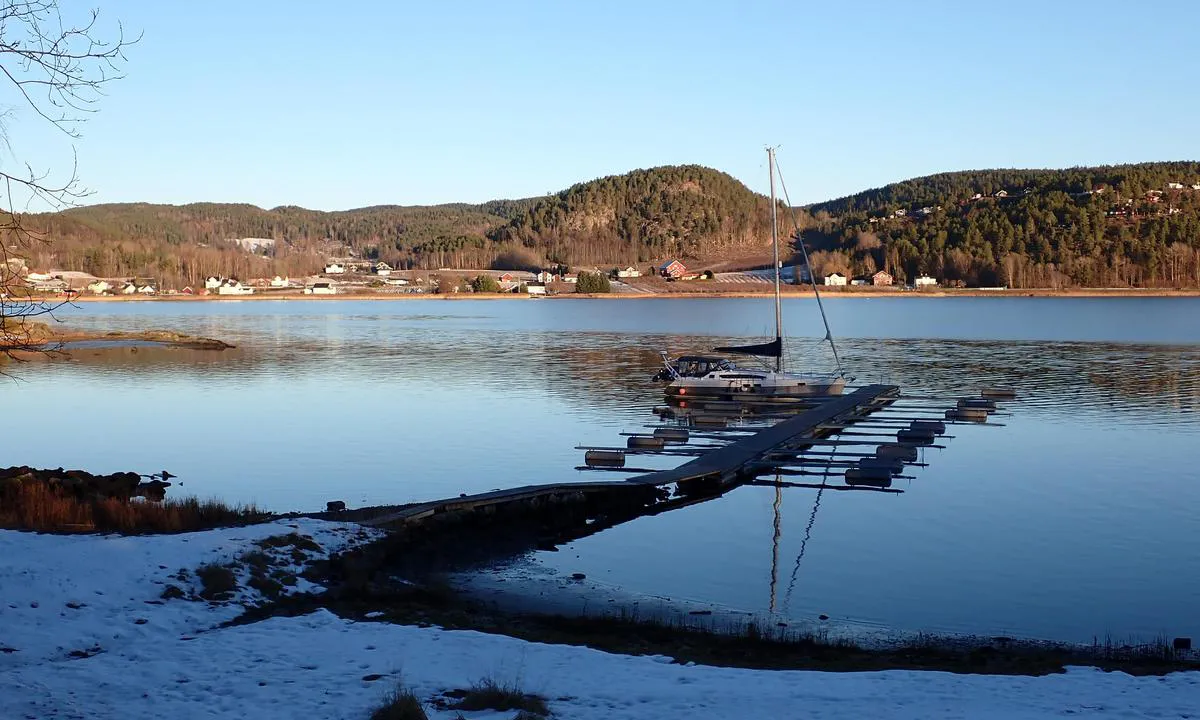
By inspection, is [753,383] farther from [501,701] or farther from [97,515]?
[501,701]

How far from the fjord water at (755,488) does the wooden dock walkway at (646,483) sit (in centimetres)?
124

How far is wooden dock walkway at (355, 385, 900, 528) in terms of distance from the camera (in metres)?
19.9

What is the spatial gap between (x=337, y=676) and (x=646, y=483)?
47.0 ft

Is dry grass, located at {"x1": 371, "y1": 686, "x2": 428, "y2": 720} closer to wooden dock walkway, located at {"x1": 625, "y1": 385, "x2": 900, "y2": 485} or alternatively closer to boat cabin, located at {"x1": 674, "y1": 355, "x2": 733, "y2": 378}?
wooden dock walkway, located at {"x1": 625, "y1": 385, "x2": 900, "y2": 485}

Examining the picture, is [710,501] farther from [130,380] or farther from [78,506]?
[130,380]

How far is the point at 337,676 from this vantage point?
10.3 m

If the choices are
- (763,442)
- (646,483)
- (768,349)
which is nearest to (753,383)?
(768,349)

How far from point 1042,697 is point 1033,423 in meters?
28.6

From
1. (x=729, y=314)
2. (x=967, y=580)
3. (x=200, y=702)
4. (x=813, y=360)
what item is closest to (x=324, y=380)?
(x=813, y=360)

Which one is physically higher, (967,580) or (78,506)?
(78,506)

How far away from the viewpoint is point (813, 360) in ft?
213

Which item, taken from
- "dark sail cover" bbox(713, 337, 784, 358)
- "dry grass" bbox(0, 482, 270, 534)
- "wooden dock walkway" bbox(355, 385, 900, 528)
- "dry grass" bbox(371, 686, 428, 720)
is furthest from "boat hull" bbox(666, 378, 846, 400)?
"dry grass" bbox(371, 686, 428, 720)

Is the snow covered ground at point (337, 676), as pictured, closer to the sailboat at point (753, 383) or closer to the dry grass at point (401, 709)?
the dry grass at point (401, 709)

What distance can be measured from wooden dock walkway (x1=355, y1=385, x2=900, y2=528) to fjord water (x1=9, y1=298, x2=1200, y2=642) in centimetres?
124
